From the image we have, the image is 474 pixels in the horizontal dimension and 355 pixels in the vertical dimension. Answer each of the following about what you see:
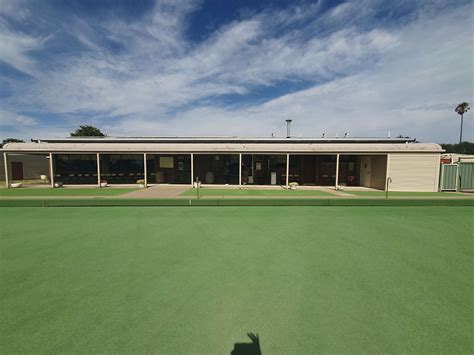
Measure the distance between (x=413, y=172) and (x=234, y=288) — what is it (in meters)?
18.3

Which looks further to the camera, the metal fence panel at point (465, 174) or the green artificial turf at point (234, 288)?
the metal fence panel at point (465, 174)

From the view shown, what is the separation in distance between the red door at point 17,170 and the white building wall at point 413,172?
3426 cm

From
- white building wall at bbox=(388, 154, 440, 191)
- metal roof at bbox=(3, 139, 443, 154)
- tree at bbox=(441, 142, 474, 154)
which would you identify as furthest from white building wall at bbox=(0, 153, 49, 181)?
tree at bbox=(441, 142, 474, 154)

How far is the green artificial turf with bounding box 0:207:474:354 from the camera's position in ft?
8.75

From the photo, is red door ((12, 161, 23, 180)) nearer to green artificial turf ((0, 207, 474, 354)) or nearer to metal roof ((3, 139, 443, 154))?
metal roof ((3, 139, 443, 154))

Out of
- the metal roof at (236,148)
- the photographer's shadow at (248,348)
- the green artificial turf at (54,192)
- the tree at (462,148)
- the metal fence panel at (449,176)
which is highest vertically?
the tree at (462,148)

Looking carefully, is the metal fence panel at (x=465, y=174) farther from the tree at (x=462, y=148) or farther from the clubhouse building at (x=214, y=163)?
the tree at (x=462, y=148)

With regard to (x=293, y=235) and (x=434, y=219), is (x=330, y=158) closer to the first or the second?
(x=434, y=219)

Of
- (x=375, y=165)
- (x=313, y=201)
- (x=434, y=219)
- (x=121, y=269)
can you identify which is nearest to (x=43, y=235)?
(x=121, y=269)

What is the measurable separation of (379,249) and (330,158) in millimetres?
14548

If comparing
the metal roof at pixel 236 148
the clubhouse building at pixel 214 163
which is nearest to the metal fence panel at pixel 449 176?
the metal roof at pixel 236 148

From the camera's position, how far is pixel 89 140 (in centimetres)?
2289

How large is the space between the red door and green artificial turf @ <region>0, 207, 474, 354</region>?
21684 millimetres

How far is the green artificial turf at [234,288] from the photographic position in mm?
2666
